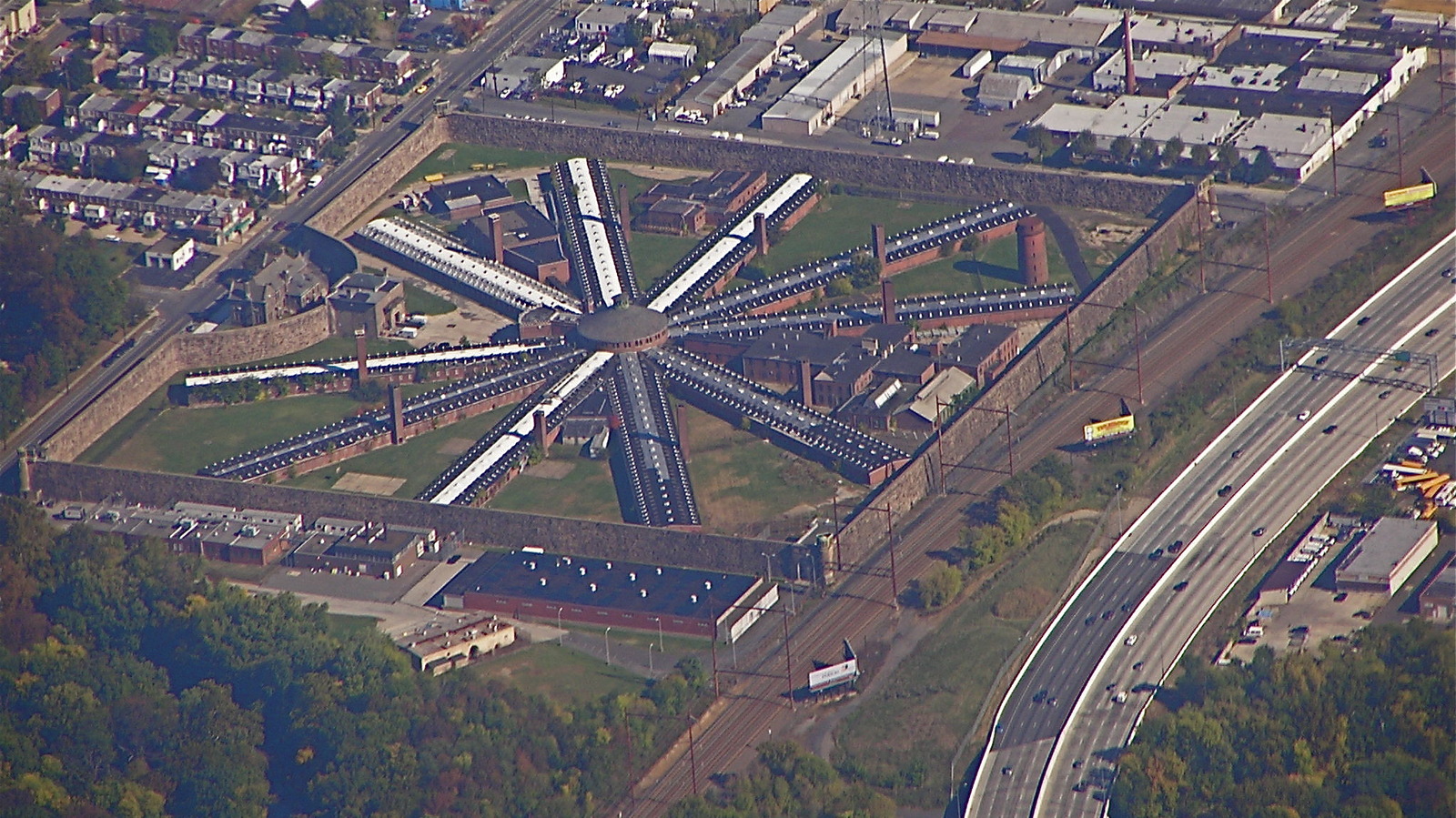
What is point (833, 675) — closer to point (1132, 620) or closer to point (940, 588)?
point (940, 588)

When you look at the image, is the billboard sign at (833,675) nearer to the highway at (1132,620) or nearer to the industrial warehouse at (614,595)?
the industrial warehouse at (614,595)

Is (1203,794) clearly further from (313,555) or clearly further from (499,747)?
(313,555)

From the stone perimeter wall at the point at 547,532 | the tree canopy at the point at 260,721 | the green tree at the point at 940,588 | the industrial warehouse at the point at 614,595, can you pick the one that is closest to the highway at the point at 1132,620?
the green tree at the point at 940,588

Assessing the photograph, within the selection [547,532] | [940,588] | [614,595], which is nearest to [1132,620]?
[940,588]

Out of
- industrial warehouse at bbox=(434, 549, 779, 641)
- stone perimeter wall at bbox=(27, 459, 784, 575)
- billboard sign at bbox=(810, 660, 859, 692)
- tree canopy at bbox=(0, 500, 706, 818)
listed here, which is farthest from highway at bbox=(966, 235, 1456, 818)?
stone perimeter wall at bbox=(27, 459, 784, 575)

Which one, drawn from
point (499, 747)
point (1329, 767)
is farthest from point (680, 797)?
point (1329, 767)
